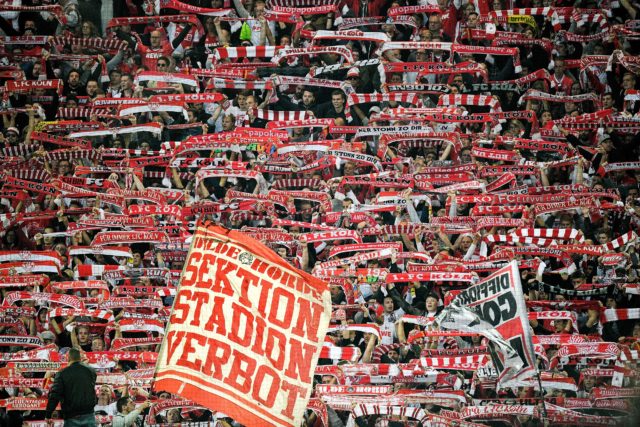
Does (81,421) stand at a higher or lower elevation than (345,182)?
lower

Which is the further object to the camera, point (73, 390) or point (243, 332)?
point (73, 390)

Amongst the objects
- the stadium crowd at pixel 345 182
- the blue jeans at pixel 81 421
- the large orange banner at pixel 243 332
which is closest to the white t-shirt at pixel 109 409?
the stadium crowd at pixel 345 182

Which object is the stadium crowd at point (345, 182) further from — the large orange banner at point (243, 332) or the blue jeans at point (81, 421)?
the large orange banner at point (243, 332)

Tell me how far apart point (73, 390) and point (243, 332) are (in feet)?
6.23

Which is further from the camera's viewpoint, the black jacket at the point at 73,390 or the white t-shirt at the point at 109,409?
the white t-shirt at the point at 109,409

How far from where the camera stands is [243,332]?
848 cm

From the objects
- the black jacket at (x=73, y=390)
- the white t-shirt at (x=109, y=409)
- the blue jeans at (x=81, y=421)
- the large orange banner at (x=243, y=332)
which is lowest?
the white t-shirt at (x=109, y=409)

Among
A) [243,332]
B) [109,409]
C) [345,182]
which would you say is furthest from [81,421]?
[345,182]

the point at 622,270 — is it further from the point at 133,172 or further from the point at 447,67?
the point at 133,172

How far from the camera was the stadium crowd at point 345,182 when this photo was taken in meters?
14.6

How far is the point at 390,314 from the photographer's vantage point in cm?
1532

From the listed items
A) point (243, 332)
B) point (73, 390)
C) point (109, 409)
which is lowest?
point (109, 409)

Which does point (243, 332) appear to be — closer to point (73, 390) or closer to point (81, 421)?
point (73, 390)

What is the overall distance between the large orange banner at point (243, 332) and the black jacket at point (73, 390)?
1.30 metres
